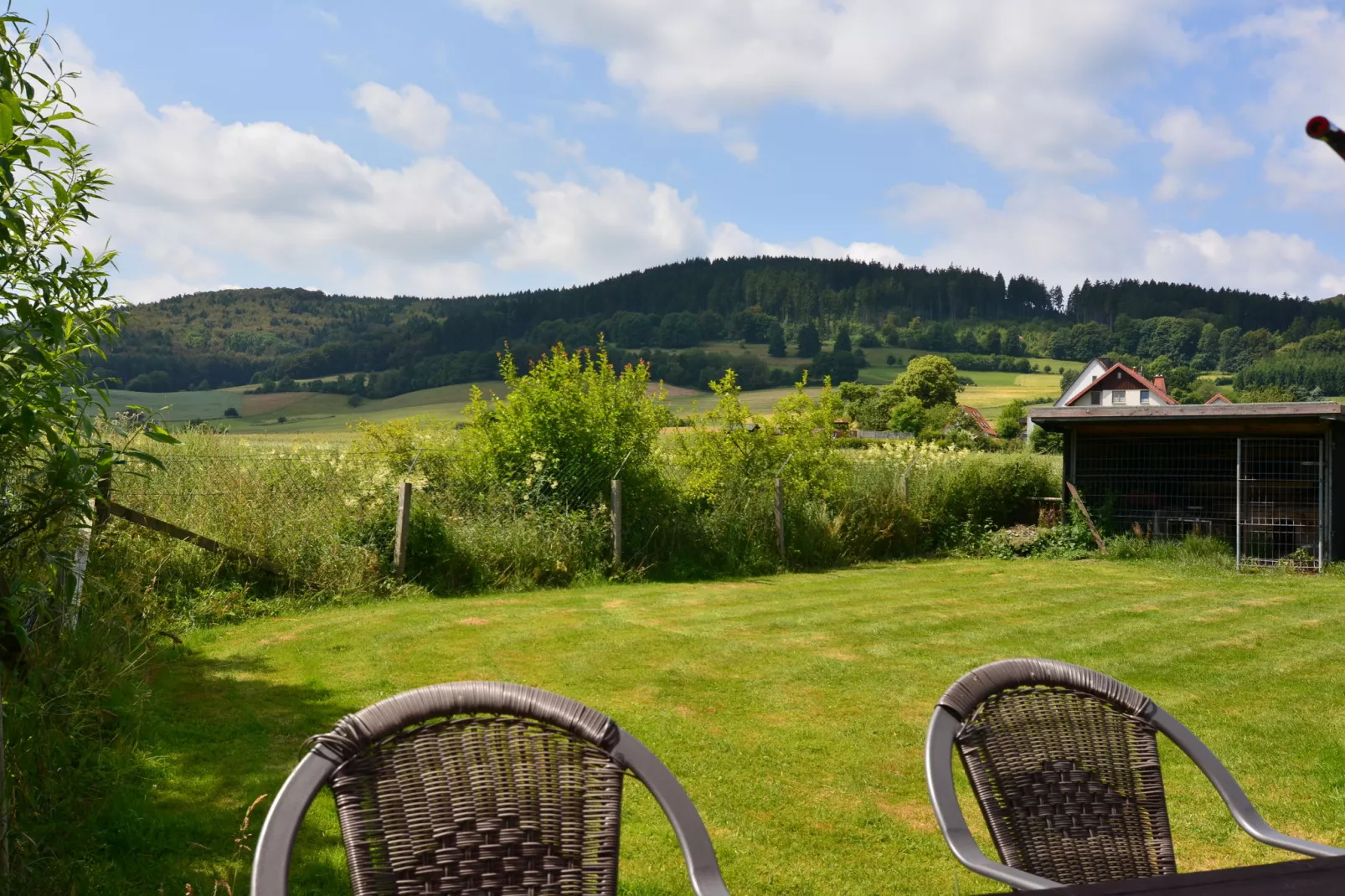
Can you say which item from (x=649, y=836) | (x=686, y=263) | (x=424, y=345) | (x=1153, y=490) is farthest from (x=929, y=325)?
(x=649, y=836)

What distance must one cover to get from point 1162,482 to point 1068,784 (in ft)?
45.2

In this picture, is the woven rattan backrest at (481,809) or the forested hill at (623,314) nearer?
the woven rattan backrest at (481,809)

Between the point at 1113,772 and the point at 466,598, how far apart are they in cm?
784

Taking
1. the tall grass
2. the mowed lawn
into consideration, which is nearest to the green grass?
the tall grass

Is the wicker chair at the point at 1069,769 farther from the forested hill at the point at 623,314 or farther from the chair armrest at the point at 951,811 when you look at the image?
the forested hill at the point at 623,314

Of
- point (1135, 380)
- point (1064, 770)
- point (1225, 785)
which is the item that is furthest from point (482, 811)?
point (1135, 380)

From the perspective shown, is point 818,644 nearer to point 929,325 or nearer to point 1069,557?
point 1069,557

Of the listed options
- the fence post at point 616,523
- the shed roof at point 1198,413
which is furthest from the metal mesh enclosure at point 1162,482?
the fence post at point 616,523

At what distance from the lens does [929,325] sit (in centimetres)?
8281

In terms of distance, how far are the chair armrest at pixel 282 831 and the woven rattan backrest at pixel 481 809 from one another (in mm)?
68

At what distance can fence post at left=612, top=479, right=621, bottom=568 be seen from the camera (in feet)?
34.4

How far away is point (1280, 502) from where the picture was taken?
13141 millimetres

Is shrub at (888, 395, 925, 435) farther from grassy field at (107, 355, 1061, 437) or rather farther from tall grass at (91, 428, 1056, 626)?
tall grass at (91, 428, 1056, 626)

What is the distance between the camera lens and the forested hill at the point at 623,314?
58.7m
